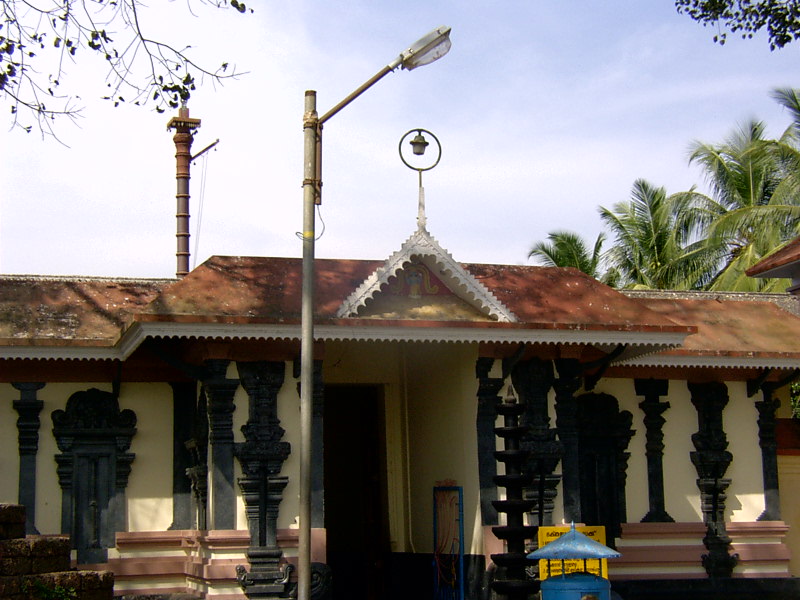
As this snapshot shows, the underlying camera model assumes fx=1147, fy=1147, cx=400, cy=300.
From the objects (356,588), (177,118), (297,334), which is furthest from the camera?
(177,118)

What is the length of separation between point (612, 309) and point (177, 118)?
35.5 feet

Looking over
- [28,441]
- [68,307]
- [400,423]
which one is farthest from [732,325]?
[28,441]

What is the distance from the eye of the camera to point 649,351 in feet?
48.5

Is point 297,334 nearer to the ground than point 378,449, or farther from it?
farther from it

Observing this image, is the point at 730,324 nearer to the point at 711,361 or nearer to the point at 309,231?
the point at 711,361

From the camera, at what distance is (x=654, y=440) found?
1614 centimetres

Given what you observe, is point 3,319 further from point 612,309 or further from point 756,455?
point 756,455

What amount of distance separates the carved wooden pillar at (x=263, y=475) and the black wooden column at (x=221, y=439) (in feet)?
0.51

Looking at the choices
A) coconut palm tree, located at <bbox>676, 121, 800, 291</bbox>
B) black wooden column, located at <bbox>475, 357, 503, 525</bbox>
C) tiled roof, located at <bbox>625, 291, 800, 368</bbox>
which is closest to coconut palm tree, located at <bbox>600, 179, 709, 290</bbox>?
coconut palm tree, located at <bbox>676, 121, 800, 291</bbox>

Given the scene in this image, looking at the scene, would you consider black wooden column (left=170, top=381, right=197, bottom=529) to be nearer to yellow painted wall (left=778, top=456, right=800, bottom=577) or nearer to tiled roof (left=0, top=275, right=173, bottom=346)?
tiled roof (left=0, top=275, right=173, bottom=346)

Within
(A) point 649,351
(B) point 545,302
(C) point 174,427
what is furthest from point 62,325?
(A) point 649,351

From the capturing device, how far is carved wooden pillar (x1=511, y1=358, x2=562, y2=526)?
14180 millimetres

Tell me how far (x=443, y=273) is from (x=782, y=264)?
5912 millimetres

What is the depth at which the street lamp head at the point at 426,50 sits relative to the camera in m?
10.5
